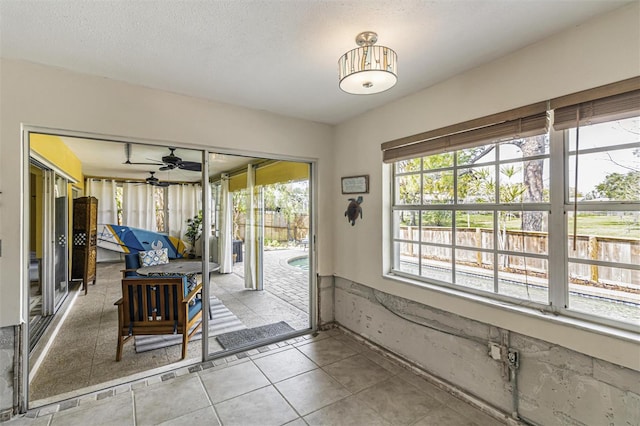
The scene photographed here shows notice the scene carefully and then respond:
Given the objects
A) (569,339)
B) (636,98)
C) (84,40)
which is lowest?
(569,339)

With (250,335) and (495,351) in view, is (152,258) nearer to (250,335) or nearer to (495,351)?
(250,335)

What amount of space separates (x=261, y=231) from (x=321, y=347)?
168 cm

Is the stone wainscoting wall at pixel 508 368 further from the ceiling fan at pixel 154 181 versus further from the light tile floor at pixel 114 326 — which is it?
the ceiling fan at pixel 154 181

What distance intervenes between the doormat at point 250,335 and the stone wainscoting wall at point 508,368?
107 cm

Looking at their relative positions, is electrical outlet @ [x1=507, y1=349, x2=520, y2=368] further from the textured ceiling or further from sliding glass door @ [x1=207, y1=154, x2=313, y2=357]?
sliding glass door @ [x1=207, y1=154, x2=313, y2=357]

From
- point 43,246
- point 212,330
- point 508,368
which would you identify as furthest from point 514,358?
point 43,246

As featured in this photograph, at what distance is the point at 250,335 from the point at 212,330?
471 mm

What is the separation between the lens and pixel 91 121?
230 cm

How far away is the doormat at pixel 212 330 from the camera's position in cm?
311

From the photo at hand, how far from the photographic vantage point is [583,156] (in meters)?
1.75

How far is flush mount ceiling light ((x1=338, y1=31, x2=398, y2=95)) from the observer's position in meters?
1.60

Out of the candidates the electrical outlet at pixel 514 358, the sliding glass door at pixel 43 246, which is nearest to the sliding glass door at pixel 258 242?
the sliding glass door at pixel 43 246

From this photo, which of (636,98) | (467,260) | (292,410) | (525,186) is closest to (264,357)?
(292,410)

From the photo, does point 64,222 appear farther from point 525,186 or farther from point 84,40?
point 525,186
